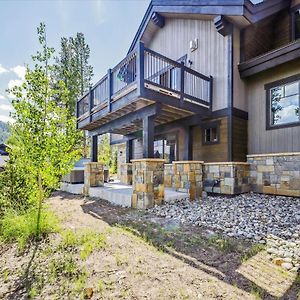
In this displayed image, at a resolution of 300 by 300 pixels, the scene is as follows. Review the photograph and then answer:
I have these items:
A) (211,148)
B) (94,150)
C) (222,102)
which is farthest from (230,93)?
(94,150)

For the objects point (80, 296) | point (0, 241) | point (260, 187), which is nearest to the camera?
point (80, 296)

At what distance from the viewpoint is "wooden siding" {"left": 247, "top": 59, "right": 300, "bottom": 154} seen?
660 cm

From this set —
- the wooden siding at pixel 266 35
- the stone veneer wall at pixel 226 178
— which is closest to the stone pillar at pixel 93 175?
the stone veneer wall at pixel 226 178

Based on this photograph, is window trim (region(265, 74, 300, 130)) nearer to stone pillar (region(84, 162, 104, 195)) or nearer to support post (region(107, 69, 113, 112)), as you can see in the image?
support post (region(107, 69, 113, 112))

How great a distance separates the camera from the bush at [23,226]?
3.78 metres

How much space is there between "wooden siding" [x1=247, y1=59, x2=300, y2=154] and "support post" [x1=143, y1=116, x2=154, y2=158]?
11.8 ft

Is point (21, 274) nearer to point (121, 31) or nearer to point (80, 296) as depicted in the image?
point (80, 296)

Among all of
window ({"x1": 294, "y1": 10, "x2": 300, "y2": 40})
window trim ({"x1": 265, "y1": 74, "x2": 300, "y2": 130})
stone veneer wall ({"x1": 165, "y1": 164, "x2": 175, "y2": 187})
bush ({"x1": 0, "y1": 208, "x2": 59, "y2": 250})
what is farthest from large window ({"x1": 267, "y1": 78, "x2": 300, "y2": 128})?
bush ({"x1": 0, "y1": 208, "x2": 59, "y2": 250})

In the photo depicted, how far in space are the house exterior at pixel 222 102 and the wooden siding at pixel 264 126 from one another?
3cm

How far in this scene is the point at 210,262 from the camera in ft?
9.17

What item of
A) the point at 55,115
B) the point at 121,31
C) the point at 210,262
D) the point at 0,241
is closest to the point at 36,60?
the point at 55,115

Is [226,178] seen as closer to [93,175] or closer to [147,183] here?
[147,183]

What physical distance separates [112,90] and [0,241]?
5.01 m

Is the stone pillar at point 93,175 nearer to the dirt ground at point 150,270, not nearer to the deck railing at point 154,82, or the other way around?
the deck railing at point 154,82
